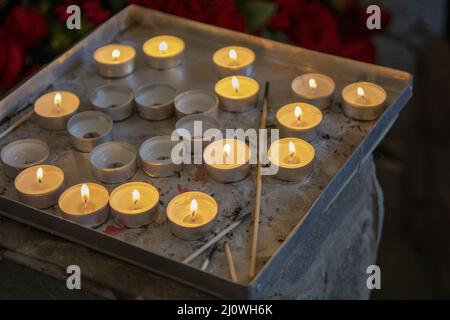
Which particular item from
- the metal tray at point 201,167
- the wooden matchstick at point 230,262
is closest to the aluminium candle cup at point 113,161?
the metal tray at point 201,167

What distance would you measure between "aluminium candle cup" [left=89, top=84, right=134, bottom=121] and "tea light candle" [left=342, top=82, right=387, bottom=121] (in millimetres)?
389

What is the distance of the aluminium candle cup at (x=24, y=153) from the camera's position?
50.2 inches

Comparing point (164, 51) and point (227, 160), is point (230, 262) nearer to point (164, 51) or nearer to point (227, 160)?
point (227, 160)

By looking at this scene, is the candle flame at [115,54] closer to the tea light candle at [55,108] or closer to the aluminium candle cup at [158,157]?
the tea light candle at [55,108]

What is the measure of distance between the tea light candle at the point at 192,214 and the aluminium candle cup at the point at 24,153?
257 millimetres

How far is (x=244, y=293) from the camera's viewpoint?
1.00 metres

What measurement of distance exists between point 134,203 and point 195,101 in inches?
11.8

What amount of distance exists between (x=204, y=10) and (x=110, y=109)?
0.35 m

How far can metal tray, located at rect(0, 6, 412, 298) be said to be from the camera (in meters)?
1.09

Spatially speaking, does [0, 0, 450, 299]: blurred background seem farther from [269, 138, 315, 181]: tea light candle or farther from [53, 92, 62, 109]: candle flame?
[269, 138, 315, 181]: tea light candle

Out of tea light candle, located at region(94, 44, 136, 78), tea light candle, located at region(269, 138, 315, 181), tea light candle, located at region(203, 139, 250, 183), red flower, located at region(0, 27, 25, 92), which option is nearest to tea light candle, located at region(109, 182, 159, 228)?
tea light candle, located at region(203, 139, 250, 183)

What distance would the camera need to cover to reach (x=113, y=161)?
1296 millimetres
